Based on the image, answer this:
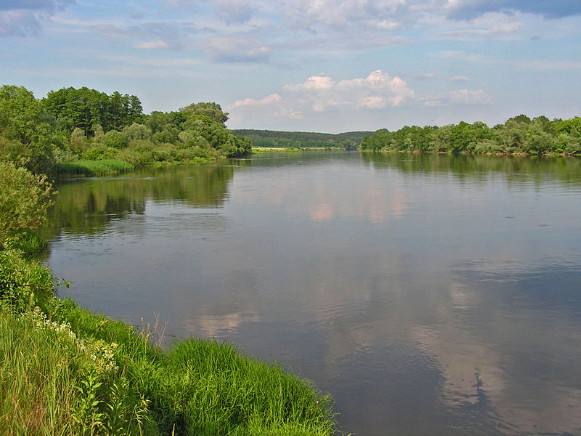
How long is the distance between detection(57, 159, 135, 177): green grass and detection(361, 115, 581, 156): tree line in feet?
263

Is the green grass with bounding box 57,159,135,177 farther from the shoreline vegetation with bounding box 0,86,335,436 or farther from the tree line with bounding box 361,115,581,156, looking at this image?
the tree line with bounding box 361,115,581,156

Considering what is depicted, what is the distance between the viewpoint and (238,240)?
24281 mm

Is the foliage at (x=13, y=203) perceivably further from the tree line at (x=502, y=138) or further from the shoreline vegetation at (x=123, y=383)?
the tree line at (x=502, y=138)

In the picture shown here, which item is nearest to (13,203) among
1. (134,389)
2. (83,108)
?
(134,389)

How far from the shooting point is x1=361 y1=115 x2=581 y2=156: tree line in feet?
348

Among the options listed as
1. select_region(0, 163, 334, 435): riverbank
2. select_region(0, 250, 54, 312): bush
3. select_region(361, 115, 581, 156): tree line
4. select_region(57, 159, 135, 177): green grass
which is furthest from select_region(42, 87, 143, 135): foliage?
select_region(0, 163, 334, 435): riverbank

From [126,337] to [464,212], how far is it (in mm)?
25302

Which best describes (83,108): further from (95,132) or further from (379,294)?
(379,294)

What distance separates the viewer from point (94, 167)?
6525 cm

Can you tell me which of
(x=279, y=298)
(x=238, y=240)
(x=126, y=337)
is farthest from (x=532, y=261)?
(x=126, y=337)

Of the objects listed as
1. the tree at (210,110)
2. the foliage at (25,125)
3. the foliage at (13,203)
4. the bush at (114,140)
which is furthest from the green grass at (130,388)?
the tree at (210,110)

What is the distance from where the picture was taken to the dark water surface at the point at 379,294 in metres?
9.81

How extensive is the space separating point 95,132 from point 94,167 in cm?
3005

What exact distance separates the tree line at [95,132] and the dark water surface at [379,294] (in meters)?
14.4
